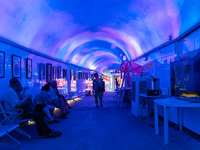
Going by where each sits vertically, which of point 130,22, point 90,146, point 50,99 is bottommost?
point 90,146

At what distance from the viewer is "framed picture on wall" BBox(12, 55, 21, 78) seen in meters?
5.64

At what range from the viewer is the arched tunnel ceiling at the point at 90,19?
485cm


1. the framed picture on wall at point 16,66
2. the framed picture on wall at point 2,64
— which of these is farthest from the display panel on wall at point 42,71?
the framed picture on wall at point 2,64

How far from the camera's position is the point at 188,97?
163 inches

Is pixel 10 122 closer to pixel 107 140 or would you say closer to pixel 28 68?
pixel 107 140

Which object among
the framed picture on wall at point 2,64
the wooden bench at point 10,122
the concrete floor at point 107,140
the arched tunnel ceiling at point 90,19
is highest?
the arched tunnel ceiling at point 90,19

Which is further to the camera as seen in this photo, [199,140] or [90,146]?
[199,140]

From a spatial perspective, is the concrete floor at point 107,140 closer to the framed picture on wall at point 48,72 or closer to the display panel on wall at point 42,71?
the display panel on wall at point 42,71

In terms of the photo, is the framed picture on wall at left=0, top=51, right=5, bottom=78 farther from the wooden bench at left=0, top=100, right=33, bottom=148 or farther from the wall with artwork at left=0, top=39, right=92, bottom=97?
the wooden bench at left=0, top=100, right=33, bottom=148

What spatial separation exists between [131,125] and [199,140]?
1891mm

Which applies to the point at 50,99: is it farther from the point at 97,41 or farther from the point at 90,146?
the point at 97,41

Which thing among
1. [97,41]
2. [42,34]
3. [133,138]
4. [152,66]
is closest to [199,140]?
[133,138]

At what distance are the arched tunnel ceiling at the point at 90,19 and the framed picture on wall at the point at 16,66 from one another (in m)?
0.52

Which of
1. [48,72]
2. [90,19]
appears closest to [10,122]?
[48,72]
